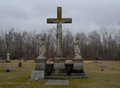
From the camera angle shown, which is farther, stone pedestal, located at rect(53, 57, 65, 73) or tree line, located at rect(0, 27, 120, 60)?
tree line, located at rect(0, 27, 120, 60)

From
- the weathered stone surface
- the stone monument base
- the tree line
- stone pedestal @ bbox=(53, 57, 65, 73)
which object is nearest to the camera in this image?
the weathered stone surface

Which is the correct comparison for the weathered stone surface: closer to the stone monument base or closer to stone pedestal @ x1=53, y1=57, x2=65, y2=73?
the stone monument base

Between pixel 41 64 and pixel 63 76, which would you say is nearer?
pixel 63 76

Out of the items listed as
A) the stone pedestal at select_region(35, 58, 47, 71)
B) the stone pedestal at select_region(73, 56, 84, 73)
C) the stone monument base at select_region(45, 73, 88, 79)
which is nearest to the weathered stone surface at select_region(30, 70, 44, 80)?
the stone monument base at select_region(45, 73, 88, 79)

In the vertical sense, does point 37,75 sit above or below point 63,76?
above

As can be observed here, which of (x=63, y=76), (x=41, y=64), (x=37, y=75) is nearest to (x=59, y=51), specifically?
(x=41, y=64)

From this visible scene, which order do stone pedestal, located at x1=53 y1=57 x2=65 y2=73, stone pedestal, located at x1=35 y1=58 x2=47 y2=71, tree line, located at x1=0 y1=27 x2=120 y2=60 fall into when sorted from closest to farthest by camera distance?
stone pedestal, located at x1=53 y1=57 x2=65 y2=73, stone pedestal, located at x1=35 y1=58 x2=47 y2=71, tree line, located at x1=0 y1=27 x2=120 y2=60

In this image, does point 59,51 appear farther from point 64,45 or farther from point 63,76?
point 64,45

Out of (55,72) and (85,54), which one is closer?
(55,72)

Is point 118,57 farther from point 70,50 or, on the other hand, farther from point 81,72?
point 81,72

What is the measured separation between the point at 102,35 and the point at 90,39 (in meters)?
4.77

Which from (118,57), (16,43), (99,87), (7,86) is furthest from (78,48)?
(16,43)

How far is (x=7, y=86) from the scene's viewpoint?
6.13 meters

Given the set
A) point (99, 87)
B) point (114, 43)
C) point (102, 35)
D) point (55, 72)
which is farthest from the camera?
point (102, 35)
